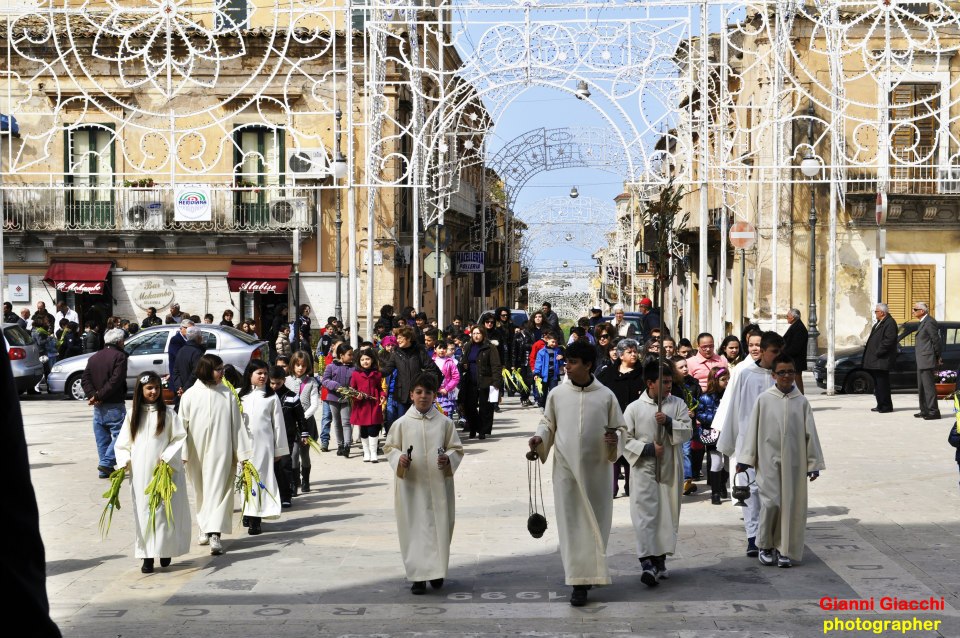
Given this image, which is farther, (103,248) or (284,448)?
(103,248)

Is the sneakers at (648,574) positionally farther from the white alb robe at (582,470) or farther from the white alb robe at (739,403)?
the white alb robe at (739,403)

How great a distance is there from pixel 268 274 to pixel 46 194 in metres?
6.25

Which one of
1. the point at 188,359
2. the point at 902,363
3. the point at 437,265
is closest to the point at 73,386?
the point at 437,265

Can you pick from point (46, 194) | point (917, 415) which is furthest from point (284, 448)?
point (46, 194)

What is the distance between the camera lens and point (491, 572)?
30.5 feet

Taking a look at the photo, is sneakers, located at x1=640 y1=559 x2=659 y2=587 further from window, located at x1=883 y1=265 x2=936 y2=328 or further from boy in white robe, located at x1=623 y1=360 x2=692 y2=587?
window, located at x1=883 y1=265 x2=936 y2=328

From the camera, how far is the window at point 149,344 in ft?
77.2

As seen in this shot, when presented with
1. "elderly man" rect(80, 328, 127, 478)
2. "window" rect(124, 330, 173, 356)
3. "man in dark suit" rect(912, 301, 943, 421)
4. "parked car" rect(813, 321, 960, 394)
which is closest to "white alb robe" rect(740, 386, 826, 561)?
"elderly man" rect(80, 328, 127, 478)

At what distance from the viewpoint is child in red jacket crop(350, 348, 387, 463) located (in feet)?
50.6

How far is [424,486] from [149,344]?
52.3ft

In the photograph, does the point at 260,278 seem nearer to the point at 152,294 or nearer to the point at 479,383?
the point at 152,294

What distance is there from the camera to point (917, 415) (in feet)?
64.7

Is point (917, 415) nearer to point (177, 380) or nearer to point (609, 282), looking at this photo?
point (177, 380)

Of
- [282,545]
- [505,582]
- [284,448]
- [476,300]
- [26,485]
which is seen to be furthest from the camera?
[476,300]
